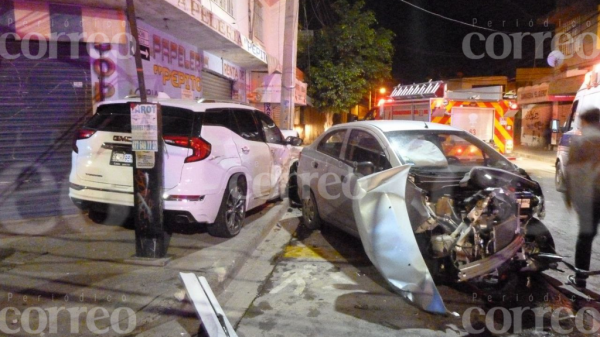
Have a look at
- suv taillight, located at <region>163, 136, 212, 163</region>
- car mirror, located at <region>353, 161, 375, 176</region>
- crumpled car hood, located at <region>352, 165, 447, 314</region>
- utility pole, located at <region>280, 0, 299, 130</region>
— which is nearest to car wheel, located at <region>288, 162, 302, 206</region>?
utility pole, located at <region>280, 0, 299, 130</region>

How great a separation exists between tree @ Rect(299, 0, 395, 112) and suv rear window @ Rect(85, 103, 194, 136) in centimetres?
1674

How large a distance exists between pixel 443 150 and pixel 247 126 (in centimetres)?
291

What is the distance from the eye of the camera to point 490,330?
4141 mm

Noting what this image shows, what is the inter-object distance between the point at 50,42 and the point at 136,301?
4885 millimetres

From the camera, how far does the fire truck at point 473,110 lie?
41.9 feet

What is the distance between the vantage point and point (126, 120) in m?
5.95

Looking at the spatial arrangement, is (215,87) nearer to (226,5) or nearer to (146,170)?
(226,5)

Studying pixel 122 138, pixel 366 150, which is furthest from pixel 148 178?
pixel 366 150

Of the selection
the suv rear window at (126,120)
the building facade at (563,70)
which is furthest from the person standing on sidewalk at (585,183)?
the building facade at (563,70)

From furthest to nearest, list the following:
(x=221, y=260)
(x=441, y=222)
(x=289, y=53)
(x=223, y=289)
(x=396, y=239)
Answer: (x=289, y=53) < (x=221, y=260) < (x=223, y=289) < (x=441, y=222) < (x=396, y=239)

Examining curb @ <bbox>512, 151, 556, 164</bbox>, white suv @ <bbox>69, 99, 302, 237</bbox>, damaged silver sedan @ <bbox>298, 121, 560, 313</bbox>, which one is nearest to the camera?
damaged silver sedan @ <bbox>298, 121, 560, 313</bbox>

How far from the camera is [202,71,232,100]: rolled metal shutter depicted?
13.1m

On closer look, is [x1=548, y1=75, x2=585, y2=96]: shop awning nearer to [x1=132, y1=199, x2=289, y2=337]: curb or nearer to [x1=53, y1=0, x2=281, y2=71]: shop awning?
[x1=53, y1=0, x2=281, y2=71]: shop awning

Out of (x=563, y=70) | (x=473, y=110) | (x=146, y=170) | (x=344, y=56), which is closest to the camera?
(x=146, y=170)
